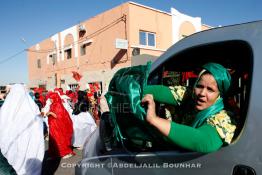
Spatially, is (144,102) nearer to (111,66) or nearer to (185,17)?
(111,66)

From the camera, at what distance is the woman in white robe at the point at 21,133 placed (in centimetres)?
390

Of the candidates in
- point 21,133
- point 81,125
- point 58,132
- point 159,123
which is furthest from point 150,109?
point 81,125

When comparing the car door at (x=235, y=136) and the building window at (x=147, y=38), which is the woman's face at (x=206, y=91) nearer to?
the car door at (x=235, y=136)

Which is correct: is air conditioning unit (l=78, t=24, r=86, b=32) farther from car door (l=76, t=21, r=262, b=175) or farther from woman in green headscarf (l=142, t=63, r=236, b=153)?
woman in green headscarf (l=142, t=63, r=236, b=153)

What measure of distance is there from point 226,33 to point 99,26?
662 inches

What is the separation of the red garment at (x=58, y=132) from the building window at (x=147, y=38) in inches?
422

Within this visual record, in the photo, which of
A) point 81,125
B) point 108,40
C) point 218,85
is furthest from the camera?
point 108,40

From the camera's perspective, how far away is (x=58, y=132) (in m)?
6.30

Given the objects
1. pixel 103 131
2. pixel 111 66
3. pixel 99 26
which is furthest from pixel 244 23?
pixel 99 26

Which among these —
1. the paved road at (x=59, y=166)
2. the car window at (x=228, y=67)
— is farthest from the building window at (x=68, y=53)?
the car window at (x=228, y=67)

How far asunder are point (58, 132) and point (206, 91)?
5294mm

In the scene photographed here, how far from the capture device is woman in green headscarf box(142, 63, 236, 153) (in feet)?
4.42

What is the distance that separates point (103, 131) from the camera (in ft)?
7.35

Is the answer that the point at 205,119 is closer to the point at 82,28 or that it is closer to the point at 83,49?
the point at 82,28
